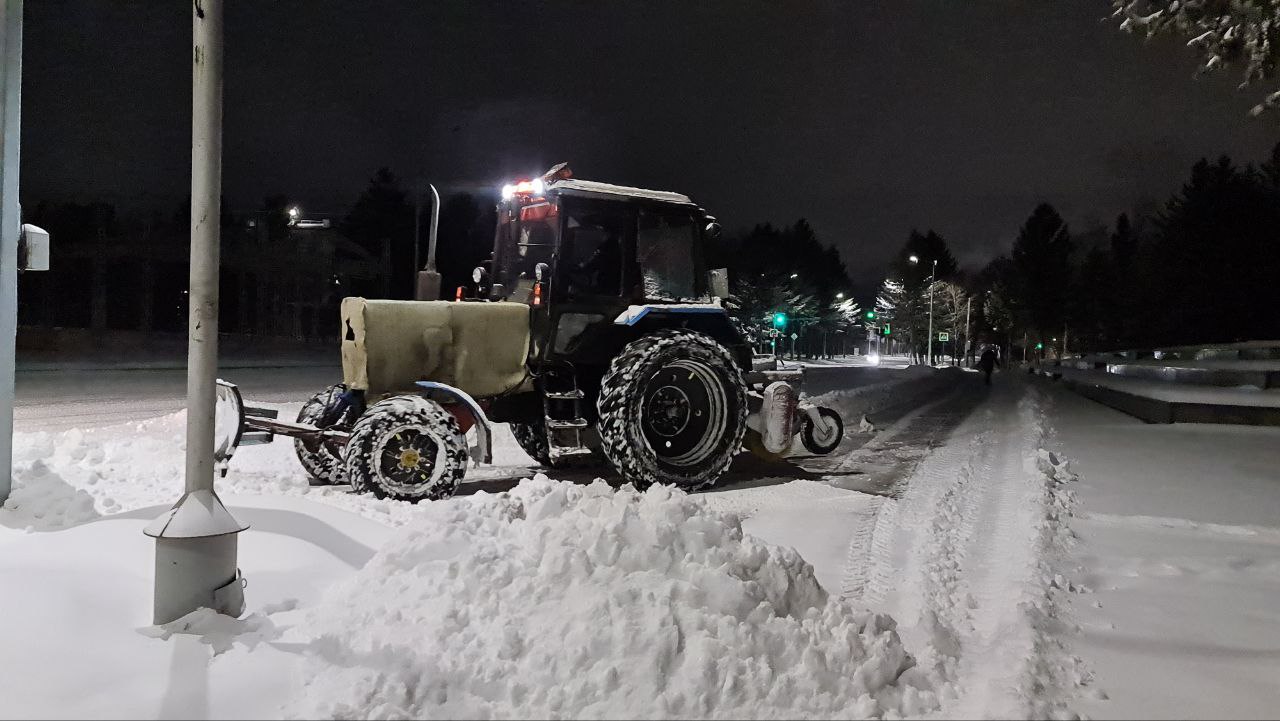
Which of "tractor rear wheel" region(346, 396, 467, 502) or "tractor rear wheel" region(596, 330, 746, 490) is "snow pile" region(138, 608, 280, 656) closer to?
"tractor rear wheel" region(346, 396, 467, 502)

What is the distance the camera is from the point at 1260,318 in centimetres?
4312

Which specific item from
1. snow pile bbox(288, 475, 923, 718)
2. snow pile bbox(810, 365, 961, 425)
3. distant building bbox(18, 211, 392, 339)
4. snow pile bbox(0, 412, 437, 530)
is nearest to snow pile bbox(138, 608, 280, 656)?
snow pile bbox(288, 475, 923, 718)

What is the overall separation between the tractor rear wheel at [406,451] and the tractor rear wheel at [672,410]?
1382 mm

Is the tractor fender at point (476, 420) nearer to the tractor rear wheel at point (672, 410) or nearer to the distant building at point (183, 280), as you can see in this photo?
the tractor rear wheel at point (672, 410)

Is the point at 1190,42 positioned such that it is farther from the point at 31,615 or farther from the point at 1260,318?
the point at 1260,318

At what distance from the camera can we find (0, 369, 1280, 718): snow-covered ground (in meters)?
3.23

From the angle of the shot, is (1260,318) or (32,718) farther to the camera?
(1260,318)

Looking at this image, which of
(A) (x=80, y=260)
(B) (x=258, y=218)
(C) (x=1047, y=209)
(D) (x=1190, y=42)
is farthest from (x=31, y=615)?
(C) (x=1047, y=209)

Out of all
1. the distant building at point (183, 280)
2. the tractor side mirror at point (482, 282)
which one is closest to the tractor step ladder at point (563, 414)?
the tractor side mirror at point (482, 282)

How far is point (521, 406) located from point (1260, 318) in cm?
4742

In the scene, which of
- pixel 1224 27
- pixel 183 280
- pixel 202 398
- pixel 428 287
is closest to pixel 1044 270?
pixel 183 280

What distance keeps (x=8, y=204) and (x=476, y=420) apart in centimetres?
336

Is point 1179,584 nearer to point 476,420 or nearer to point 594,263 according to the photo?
point 476,420

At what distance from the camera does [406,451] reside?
6402 millimetres
